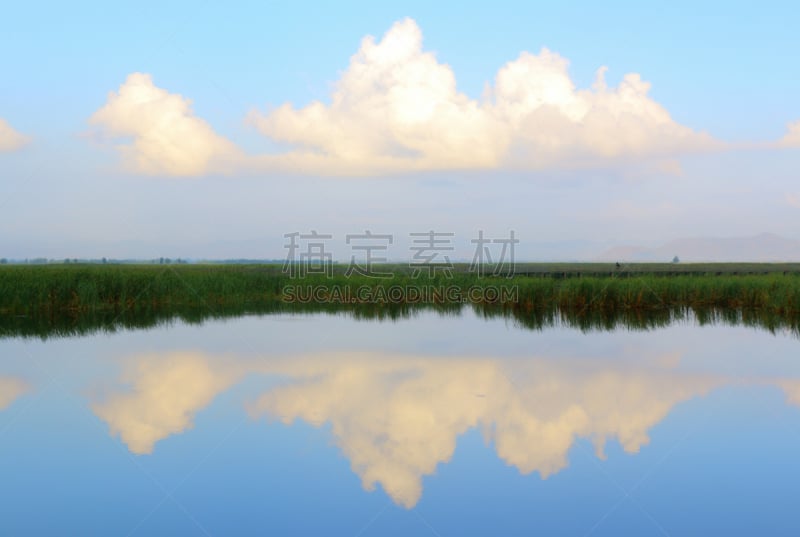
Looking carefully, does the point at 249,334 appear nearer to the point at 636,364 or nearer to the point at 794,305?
the point at 636,364

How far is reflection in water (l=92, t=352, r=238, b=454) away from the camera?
7070mm

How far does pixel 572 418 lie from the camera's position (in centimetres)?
753

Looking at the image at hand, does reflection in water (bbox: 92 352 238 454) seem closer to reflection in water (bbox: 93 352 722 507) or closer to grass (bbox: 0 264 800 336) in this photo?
reflection in water (bbox: 93 352 722 507)

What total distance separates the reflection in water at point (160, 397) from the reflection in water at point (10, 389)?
108cm

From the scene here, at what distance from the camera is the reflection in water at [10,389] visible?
8.30m

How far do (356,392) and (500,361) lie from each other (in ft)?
10.2

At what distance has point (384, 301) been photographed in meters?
20.4

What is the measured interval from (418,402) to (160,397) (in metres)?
3.16

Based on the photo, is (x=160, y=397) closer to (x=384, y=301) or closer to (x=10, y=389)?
(x=10, y=389)

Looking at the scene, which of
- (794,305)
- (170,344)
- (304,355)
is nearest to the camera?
(304,355)

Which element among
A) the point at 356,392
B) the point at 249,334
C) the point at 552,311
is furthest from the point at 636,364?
the point at 249,334

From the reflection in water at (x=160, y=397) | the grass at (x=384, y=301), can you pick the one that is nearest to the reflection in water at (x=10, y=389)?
the reflection in water at (x=160, y=397)

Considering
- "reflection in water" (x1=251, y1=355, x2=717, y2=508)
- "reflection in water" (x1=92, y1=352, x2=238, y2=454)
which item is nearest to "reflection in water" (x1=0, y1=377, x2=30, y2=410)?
"reflection in water" (x1=92, y1=352, x2=238, y2=454)

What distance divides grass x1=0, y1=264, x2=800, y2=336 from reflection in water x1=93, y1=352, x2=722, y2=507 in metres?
4.94
